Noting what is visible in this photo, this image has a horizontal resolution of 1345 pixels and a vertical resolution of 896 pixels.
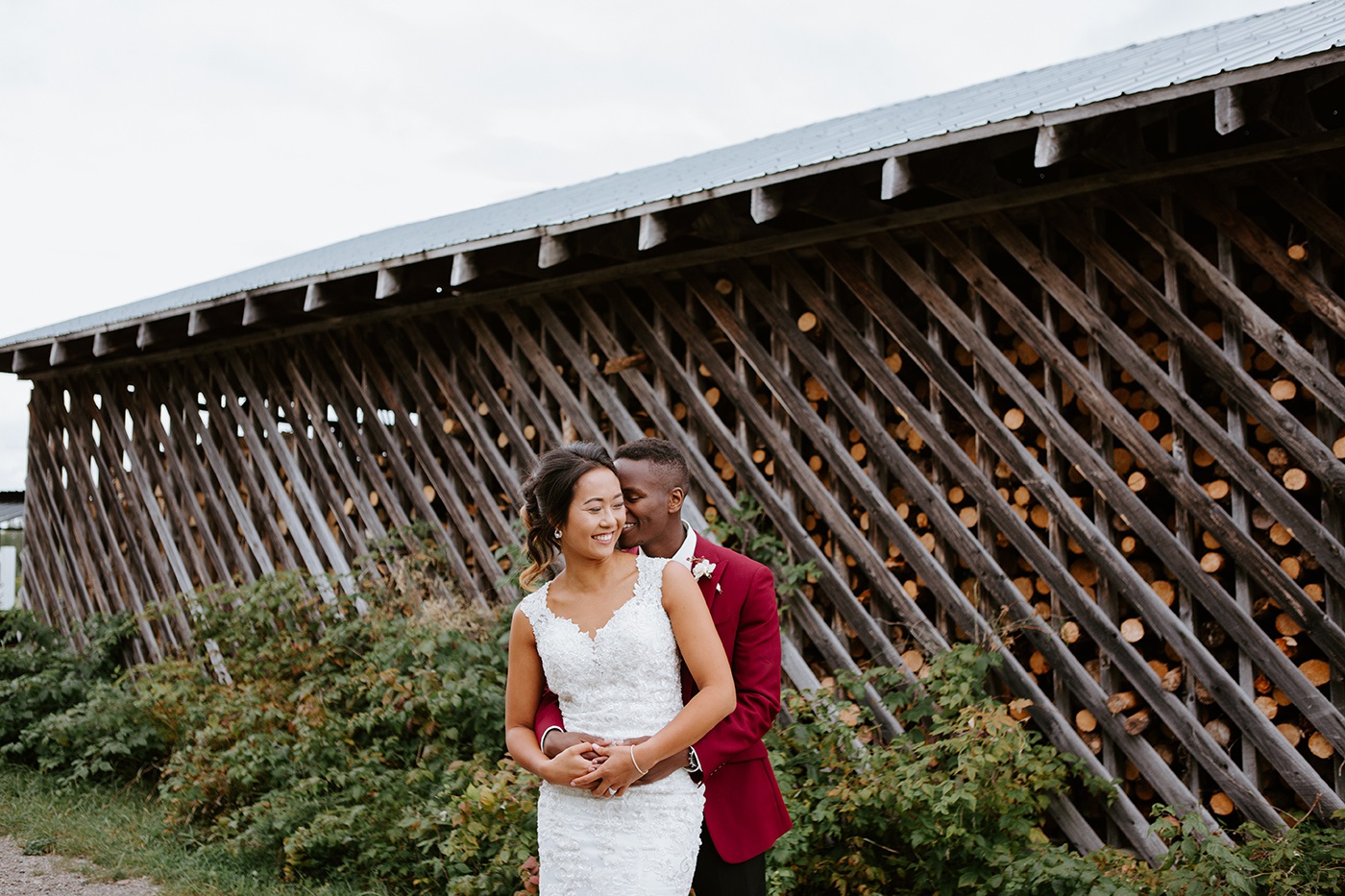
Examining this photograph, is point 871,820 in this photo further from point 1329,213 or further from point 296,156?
point 296,156

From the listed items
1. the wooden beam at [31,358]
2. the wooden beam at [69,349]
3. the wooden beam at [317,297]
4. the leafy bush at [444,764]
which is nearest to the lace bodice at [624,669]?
the leafy bush at [444,764]

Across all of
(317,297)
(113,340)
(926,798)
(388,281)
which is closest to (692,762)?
(926,798)

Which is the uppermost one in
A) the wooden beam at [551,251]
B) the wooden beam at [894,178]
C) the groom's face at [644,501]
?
the wooden beam at [551,251]

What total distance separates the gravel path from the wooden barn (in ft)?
7.18

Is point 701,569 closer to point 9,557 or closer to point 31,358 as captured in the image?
point 31,358

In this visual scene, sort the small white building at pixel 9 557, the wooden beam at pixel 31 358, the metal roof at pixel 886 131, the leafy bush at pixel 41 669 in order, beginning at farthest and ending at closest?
the small white building at pixel 9 557 → the wooden beam at pixel 31 358 → the leafy bush at pixel 41 669 → the metal roof at pixel 886 131

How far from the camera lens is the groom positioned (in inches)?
87.8

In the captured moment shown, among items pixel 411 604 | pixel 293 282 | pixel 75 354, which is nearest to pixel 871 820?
pixel 411 604

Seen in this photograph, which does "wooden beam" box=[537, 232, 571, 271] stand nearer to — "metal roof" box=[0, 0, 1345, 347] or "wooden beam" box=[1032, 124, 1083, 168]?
"metal roof" box=[0, 0, 1345, 347]

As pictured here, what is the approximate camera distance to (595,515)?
2.21m

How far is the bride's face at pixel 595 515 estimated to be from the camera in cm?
221

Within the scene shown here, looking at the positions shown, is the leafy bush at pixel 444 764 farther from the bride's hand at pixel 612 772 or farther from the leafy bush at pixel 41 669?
the bride's hand at pixel 612 772

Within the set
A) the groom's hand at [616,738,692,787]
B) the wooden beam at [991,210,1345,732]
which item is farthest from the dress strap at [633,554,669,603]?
the wooden beam at [991,210,1345,732]

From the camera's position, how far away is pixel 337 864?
14.8ft
